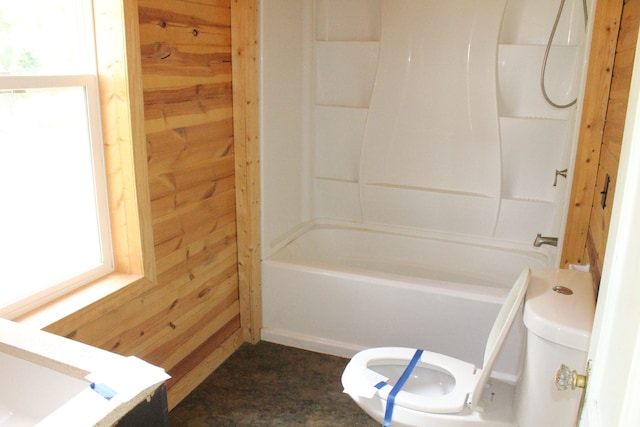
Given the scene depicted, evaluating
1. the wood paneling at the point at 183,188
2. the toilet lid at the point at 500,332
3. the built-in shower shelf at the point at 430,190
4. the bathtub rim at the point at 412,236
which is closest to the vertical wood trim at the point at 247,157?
the wood paneling at the point at 183,188

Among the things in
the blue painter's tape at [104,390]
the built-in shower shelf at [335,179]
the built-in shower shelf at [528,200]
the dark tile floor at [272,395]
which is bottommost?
the dark tile floor at [272,395]

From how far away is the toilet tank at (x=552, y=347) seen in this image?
4.91 ft

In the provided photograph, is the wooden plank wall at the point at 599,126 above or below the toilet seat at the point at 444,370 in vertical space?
above

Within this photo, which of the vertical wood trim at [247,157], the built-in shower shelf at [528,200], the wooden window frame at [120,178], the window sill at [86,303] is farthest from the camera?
the built-in shower shelf at [528,200]

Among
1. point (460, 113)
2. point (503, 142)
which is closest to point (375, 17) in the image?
point (460, 113)

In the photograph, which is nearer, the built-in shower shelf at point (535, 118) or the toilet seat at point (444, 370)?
the toilet seat at point (444, 370)

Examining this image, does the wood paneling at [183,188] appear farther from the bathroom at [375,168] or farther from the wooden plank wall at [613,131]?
the wooden plank wall at [613,131]

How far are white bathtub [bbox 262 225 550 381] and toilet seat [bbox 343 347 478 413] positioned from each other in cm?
40

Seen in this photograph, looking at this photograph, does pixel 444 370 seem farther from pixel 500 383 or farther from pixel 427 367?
pixel 500 383

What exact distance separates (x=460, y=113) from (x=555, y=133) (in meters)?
0.53

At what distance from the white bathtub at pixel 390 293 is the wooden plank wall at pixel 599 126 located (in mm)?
462

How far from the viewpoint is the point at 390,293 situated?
2.54 metres

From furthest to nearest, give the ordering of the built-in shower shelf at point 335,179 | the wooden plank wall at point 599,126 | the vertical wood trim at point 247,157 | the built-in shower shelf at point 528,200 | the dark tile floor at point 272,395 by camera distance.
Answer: the built-in shower shelf at point 335,179, the built-in shower shelf at point 528,200, the vertical wood trim at point 247,157, the dark tile floor at point 272,395, the wooden plank wall at point 599,126

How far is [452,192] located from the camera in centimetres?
313
